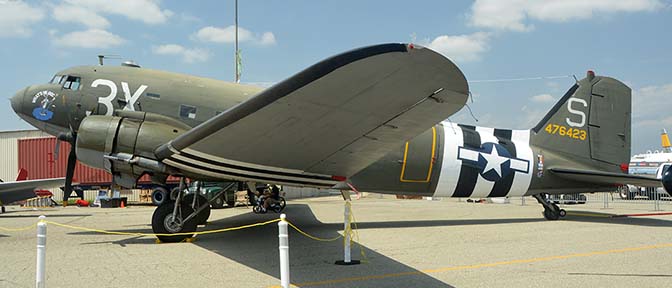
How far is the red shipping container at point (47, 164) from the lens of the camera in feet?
102

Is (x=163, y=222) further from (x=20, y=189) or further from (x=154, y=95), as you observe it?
(x=20, y=189)

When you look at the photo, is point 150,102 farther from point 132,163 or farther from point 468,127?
point 468,127

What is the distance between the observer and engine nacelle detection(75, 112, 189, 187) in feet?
27.4

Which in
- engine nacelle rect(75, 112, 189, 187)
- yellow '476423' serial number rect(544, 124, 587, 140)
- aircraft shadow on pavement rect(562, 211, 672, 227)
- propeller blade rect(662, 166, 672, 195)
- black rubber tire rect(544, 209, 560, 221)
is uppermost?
yellow '476423' serial number rect(544, 124, 587, 140)

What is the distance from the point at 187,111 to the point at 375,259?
499cm

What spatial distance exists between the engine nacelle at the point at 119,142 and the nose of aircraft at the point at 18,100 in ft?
8.64

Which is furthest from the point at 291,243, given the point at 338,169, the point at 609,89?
the point at 609,89

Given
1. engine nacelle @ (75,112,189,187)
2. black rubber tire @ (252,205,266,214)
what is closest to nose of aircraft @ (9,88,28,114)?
engine nacelle @ (75,112,189,187)

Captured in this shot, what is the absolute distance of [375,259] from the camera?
7352mm

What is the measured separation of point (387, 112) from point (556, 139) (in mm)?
9148

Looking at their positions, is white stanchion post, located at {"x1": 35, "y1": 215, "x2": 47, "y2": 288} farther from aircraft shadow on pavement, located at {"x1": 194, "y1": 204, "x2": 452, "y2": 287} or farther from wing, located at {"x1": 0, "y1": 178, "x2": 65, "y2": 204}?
wing, located at {"x1": 0, "y1": 178, "x2": 65, "y2": 204}

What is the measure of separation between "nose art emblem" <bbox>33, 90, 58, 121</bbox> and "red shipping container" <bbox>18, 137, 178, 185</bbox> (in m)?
22.7

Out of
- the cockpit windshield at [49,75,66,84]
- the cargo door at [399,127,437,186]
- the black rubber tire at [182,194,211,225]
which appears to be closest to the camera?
the black rubber tire at [182,194,211,225]

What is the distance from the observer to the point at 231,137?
629 cm
